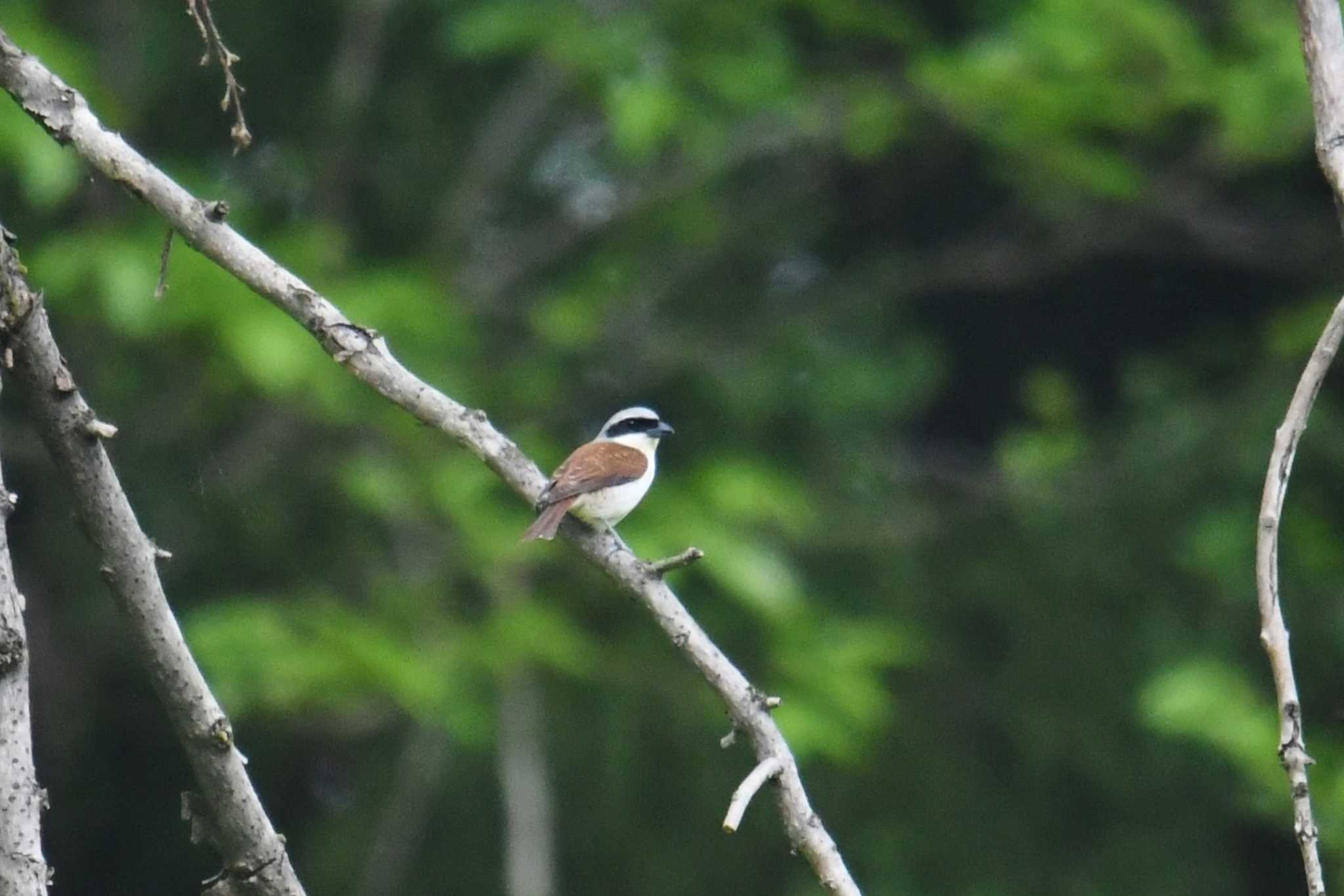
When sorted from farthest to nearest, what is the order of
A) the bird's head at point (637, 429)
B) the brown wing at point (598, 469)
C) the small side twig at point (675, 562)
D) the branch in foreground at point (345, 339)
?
1. the bird's head at point (637, 429)
2. the brown wing at point (598, 469)
3. the small side twig at point (675, 562)
4. the branch in foreground at point (345, 339)

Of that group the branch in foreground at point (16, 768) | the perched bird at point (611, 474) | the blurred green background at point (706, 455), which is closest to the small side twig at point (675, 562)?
the branch in foreground at point (16, 768)

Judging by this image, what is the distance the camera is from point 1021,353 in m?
12.1

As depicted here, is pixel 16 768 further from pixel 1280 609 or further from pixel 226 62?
pixel 1280 609

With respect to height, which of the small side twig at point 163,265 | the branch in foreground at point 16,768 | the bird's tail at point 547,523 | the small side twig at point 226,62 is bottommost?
the branch in foreground at point 16,768

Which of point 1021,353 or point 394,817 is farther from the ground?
point 1021,353

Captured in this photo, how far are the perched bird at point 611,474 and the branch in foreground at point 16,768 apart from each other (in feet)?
7.30

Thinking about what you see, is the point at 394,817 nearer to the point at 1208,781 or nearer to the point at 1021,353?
the point at 1208,781

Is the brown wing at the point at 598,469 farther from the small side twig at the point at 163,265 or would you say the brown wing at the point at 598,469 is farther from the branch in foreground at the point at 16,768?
the branch in foreground at the point at 16,768

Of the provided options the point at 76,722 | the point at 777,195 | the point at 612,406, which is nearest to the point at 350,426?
the point at 612,406

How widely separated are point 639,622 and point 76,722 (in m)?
2.93

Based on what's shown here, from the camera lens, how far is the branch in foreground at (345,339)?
299cm

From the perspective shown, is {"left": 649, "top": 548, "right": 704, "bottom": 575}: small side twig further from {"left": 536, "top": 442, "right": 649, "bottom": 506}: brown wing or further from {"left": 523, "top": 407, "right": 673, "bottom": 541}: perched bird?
{"left": 536, "top": 442, "right": 649, "bottom": 506}: brown wing

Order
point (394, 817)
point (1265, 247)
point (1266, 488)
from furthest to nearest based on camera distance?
point (1265, 247) → point (394, 817) → point (1266, 488)

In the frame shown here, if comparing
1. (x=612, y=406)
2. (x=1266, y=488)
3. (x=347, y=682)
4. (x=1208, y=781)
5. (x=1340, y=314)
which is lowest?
(x=1266, y=488)
